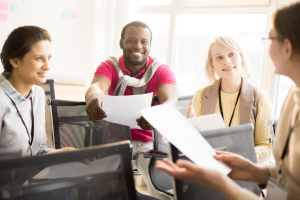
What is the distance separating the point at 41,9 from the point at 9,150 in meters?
2.75

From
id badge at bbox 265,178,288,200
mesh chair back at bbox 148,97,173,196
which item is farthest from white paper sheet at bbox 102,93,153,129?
id badge at bbox 265,178,288,200

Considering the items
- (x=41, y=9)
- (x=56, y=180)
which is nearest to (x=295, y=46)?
(x=56, y=180)

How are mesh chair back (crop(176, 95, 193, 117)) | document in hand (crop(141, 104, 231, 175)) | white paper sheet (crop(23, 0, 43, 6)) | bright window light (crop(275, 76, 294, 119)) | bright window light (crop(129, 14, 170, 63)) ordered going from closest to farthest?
document in hand (crop(141, 104, 231, 175)) → mesh chair back (crop(176, 95, 193, 117)) → bright window light (crop(275, 76, 294, 119)) → white paper sheet (crop(23, 0, 43, 6)) → bright window light (crop(129, 14, 170, 63))

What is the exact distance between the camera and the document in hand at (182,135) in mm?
799

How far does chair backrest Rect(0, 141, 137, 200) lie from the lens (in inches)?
25.5

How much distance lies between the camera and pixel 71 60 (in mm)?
3846

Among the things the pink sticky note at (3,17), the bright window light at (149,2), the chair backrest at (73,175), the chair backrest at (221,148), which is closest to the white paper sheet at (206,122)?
the chair backrest at (221,148)

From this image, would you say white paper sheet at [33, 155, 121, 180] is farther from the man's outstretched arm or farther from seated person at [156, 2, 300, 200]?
the man's outstretched arm

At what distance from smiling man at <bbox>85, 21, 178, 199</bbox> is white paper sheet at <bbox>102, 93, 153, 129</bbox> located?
316mm

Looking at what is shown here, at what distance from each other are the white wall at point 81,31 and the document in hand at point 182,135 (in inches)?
120

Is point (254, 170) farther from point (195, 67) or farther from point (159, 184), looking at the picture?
point (195, 67)

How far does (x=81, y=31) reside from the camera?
12.6 feet

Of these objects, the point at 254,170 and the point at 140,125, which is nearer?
the point at 254,170

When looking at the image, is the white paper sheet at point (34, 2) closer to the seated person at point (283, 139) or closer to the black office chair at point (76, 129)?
the black office chair at point (76, 129)
